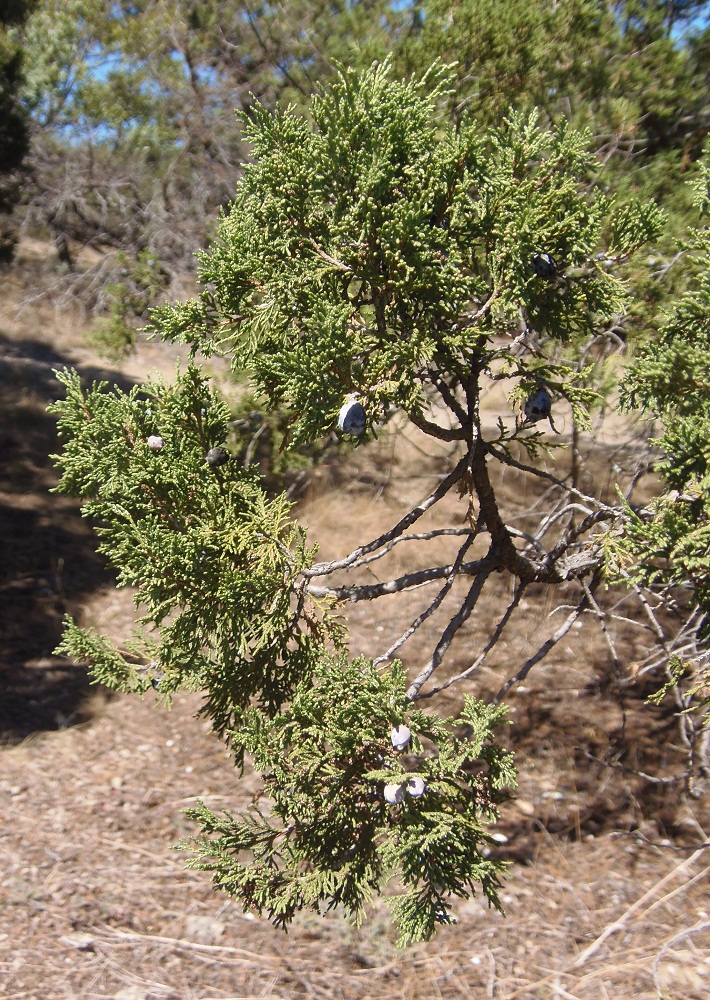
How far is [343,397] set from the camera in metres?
1.67

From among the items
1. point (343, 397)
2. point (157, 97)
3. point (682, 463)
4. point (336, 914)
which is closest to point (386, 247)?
point (343, 397)

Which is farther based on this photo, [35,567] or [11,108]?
[35,567]

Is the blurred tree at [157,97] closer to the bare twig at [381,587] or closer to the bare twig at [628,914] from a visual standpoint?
the bare twig at [381,587]

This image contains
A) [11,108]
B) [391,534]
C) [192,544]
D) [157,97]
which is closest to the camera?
[192,544]

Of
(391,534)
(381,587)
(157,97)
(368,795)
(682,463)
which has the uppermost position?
(157,97)

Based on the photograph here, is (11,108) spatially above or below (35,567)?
above

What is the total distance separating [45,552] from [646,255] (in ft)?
17.6

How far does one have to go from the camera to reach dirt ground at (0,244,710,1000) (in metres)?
3.22

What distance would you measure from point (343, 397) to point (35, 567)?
222 inches

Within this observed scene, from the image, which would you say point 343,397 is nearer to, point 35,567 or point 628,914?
point 628,914

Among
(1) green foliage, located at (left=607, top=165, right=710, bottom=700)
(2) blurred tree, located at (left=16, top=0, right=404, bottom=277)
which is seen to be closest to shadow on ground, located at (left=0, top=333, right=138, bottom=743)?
(2) blurred tree, located at (left=16, top=0, right=404, bottom=277)

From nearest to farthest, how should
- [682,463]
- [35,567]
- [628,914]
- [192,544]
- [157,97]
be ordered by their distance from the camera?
1. [682,463]
2. [192,544]
3. [628,914]
4. [35,567]
5. [157,97]

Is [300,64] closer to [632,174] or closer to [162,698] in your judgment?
[632,174]

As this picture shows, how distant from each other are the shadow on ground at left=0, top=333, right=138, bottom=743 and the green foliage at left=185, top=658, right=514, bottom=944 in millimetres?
2523
